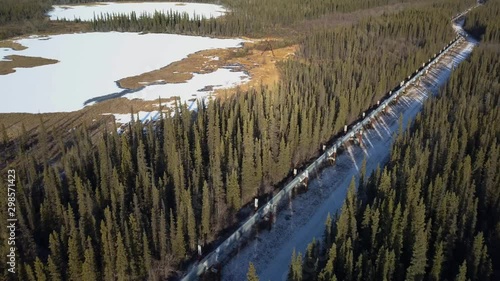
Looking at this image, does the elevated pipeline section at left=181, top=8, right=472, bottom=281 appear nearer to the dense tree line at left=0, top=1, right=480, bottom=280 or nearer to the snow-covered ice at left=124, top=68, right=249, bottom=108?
the dense tree line at left=0, top=1, right=480, bottom=280

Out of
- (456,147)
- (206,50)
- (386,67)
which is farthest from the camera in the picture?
(206,50)

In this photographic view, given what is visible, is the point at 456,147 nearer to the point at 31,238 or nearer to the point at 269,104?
the point at 269,104

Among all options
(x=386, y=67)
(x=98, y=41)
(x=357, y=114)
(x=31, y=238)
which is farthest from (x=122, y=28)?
(x=31, y=238)

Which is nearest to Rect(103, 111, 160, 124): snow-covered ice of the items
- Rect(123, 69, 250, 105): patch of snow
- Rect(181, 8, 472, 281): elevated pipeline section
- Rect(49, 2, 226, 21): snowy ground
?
Rect(123, 69, 250, 105): patch of snow

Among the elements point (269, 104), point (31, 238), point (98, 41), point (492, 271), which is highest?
point (98, 41)

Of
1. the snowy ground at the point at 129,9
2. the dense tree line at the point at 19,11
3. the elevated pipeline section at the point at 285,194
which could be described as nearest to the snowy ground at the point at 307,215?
the elevated pipeline section at the point at 285,194

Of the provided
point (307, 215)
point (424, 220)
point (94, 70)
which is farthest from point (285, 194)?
point (94, 70)

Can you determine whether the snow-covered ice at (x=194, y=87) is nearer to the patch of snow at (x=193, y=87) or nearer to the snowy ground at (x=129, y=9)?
the patch of snow at (x=193, y=87)

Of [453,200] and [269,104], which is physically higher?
[269,104]
